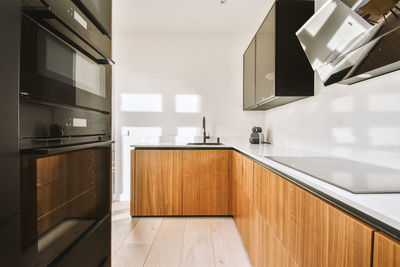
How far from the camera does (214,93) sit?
3240 millimetres

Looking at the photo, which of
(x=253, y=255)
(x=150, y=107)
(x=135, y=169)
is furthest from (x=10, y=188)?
(x=150, y=107)

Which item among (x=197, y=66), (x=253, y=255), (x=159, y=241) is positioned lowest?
(x=159, y=241)

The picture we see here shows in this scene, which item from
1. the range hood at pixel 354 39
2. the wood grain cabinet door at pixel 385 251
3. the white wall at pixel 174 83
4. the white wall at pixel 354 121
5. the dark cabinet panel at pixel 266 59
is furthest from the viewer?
the white wall at pixel 174 83

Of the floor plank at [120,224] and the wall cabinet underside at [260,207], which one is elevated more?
the wall cabinet underside at [260,207]

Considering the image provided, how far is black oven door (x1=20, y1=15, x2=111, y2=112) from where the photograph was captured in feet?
2.10

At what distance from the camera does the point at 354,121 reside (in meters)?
1.39

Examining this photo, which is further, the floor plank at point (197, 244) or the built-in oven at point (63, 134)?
the floor plank at point (197, 244)

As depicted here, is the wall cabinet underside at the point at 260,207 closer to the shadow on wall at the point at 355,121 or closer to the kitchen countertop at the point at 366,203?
the kitchen countertop at the point at 366,203

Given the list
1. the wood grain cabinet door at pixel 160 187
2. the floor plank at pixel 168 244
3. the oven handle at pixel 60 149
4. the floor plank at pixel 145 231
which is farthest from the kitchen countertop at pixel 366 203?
the wood grain cabinet door at pixel 160 187

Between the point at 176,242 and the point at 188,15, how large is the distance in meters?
2.53

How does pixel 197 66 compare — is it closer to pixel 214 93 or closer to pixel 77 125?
pixel 214 93

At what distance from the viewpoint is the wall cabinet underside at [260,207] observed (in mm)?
567

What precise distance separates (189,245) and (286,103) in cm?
170

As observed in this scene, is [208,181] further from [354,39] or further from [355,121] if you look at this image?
[354,39]
